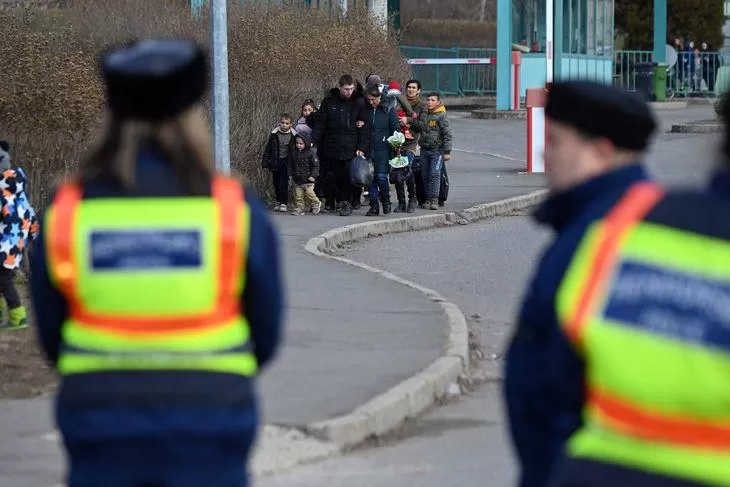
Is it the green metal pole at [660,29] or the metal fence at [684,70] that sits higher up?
the green metal pole at [660,29]

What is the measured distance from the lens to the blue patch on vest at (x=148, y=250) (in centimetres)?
326

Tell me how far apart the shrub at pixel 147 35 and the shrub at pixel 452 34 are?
29.0 m

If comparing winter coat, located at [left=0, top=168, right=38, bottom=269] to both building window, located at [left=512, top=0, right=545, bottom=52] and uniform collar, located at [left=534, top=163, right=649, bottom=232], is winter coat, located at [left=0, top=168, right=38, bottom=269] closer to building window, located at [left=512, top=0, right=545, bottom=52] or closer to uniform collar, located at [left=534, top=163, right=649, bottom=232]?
uniform collar, located at [left=534, top=163, right=649, bottom=232]

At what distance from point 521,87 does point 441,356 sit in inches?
1188

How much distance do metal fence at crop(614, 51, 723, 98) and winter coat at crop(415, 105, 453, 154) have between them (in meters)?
27.9

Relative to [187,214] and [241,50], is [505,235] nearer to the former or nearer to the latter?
[241,50]

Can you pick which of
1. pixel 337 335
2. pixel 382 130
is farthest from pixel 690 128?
pixel 337 335

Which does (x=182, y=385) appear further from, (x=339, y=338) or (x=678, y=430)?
(x=339, y=338)

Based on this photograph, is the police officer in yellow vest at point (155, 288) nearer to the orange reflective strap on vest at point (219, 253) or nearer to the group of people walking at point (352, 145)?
the orange reflective strap on vest at point (219, 253)

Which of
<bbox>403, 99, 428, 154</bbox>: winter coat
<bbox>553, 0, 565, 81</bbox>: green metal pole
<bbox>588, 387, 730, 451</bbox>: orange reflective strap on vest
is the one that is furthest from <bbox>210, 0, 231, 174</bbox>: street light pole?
<bbox>553, 0, 565, 81</bbox>: green metal pole

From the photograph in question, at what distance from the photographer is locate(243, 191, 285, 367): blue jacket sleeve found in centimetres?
338

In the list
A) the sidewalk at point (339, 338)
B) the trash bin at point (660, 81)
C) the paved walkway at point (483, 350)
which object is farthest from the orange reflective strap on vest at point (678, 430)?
the trash bin at point (660, 81)

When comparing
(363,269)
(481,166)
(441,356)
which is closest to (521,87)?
(481,166)

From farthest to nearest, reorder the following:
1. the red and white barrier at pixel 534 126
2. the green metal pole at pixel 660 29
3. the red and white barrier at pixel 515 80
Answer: the green metal pole at pixel 660 29
the red and white barrier at pixel 515 80
the red and white barrier at pixel 534 126
